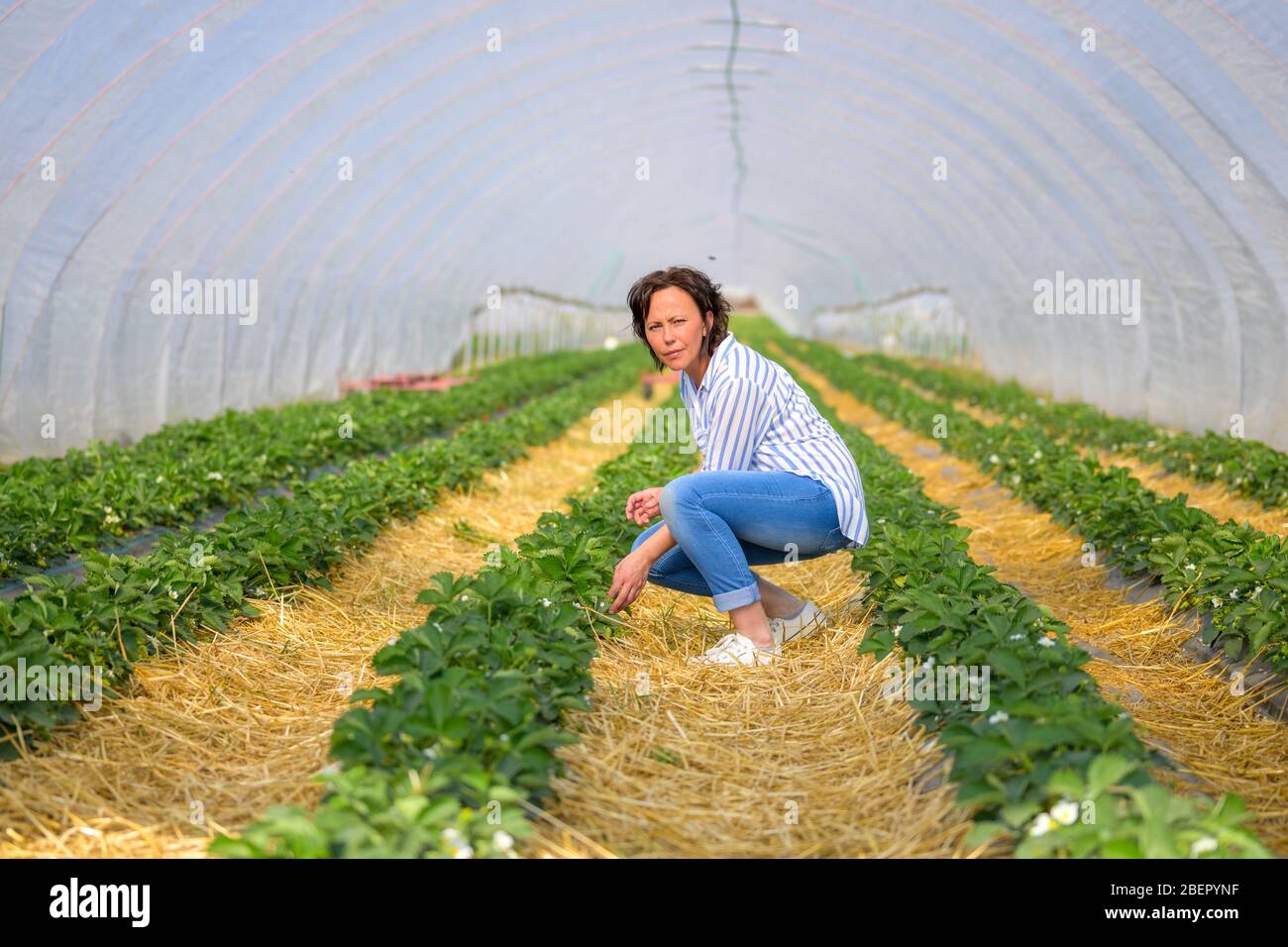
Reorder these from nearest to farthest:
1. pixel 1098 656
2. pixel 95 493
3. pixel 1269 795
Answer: pixel 1269 795 < pixel 1098 656 < pixel 95 493

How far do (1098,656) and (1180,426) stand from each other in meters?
8.12

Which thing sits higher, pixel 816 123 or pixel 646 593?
pixel 816 123

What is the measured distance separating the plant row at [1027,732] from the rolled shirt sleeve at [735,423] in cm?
76

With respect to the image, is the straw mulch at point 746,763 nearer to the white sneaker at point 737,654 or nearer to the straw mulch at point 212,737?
the white sneaker at point 737,654

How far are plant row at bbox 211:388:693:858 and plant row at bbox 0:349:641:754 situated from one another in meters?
1.13

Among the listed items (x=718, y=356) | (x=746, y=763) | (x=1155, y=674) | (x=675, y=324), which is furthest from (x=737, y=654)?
(x=1155, y=674)

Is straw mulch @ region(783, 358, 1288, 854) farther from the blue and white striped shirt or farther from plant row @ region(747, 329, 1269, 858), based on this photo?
the blue and white striped shirt

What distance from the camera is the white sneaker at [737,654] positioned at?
13.9ft

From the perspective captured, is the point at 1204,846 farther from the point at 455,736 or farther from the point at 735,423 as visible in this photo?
the point at 735,423

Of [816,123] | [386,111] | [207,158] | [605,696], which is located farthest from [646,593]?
[816,123]

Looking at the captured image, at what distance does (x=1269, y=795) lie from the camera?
10.6 feet

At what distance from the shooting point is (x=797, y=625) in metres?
4.58

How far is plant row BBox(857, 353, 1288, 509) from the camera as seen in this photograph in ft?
25.3

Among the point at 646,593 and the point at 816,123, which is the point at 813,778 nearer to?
the point at 646,593
